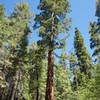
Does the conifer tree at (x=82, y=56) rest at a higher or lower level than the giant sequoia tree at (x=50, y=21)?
higher

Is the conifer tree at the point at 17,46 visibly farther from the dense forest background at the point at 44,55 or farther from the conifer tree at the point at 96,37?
the conifer tree at the point at 96,37

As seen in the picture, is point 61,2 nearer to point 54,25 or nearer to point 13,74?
point 54,25

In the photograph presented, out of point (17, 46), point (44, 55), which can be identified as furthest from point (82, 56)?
point (44, 55)

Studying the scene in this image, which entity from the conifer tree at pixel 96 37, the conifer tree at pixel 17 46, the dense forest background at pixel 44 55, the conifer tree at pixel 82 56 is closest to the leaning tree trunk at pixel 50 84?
the dense forest background at pixel 44 55

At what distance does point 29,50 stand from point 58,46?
17.9m

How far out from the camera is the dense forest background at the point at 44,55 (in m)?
28.4

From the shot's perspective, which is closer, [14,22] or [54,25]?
[54,25]

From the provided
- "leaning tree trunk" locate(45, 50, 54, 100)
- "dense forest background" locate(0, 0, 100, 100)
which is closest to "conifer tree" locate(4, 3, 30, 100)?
"dense forest background" locate(0, 0, 100, 100)

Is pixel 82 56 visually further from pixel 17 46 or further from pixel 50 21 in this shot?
pixel 50 21

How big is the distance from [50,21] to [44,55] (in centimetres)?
331

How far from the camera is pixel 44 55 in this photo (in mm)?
29062

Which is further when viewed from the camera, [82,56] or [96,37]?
[82,56]

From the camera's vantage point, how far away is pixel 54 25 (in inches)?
1162

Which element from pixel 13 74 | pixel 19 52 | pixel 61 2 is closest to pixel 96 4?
pixel 61 2
